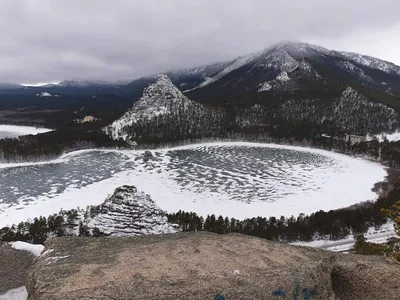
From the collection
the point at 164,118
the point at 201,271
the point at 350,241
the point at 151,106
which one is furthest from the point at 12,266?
the point at 151,106

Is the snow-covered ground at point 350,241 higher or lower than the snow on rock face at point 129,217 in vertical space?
lower

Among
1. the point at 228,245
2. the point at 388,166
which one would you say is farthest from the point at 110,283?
the point at 388,166

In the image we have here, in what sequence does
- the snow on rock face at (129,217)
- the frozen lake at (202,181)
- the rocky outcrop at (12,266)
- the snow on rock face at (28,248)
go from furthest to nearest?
the frozen lake at (202,181) < the snow on rock face at (129,217) < the snow on rock face at (28,248) < the rocky outcrop at (12,266)

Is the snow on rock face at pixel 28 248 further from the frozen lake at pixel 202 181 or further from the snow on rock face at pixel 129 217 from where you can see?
the frozen lake at pixel 202 181

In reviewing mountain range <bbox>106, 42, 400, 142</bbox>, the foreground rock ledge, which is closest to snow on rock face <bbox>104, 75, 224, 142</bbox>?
mountain range <bbox>106, 42, 400, 142</bbox>

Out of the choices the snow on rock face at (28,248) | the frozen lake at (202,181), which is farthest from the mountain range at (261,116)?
the snow on rock face at (28,248)

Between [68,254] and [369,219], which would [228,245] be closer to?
[68,254]

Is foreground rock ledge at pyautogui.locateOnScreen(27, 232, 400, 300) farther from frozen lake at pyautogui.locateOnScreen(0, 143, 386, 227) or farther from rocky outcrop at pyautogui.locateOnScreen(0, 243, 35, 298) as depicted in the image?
frozen lake at pyautogui.locateOnScreen(0, 143, 386, 227)

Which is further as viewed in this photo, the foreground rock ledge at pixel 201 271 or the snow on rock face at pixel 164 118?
the snow on rock face at pixel 164 118
